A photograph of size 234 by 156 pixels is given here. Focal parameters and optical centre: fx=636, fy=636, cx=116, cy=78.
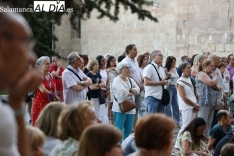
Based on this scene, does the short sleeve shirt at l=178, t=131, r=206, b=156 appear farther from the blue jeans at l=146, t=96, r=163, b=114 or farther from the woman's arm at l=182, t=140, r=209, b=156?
the blue jeans at l=146, t=96, r=163, b=114

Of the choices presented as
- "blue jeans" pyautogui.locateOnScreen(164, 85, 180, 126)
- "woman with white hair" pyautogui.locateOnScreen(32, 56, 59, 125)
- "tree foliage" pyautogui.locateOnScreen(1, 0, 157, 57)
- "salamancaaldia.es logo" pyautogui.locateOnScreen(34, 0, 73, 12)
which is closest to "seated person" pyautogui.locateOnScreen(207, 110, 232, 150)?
"woman with white hair" pyautogui.locateOnScreen(32, 56, 59, 125)

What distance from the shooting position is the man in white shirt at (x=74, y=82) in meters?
11.1

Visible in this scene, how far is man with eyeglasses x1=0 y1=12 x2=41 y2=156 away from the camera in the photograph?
7.68 ft

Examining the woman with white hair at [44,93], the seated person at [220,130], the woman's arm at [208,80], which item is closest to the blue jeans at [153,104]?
the woman's arm at [208,80]

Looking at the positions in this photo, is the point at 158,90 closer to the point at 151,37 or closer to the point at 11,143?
the point at 11,143

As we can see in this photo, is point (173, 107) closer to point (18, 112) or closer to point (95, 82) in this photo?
point (95, 82)

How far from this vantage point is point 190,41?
23656 mm

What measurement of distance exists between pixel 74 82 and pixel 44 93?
717mm

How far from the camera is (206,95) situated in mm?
12516

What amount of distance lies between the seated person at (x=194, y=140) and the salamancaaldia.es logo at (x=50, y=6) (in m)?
4.64

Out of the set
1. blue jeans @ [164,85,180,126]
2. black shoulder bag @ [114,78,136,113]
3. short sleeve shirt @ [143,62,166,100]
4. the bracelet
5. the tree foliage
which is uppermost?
the tree foliage

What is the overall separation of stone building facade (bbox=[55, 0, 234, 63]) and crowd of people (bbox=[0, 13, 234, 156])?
13.4 ft

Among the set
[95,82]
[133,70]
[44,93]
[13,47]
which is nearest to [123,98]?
[95,82]

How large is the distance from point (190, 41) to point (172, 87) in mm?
9083
